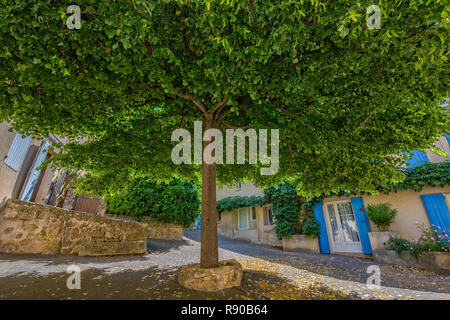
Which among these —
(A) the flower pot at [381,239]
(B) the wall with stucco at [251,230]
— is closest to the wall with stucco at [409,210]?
(A) the flower pot at [381,239]

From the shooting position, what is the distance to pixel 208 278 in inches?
135

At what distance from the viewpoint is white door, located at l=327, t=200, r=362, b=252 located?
9766mm

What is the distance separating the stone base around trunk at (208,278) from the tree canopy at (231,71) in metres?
2.78

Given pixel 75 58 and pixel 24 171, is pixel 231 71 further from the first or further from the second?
pixel 24 171

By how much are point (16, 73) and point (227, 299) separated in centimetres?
461

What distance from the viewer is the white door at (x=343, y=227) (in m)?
9.77

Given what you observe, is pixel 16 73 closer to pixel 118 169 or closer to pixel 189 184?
pixel 118 169

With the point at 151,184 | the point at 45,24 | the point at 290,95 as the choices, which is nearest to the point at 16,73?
the point at 45,24

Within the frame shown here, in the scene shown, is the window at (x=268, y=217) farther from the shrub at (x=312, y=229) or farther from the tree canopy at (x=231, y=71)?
the tree canopy at (x=231, y=71)

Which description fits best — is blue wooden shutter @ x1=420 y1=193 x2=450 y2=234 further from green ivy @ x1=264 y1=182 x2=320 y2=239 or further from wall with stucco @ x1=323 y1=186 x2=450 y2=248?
green ivy @ x1=264 y1=182 x2=320 y2=239

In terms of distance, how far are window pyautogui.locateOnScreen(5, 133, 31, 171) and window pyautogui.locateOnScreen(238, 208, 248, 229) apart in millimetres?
13505

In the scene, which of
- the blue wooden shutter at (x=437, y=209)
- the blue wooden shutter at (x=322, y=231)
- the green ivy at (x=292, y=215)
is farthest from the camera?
the green ivy at (x=292, y=215)

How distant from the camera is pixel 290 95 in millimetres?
4066

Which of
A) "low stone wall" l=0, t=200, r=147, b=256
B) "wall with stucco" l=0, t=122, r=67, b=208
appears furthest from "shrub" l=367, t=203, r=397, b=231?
"wall with stucco" l=0, t=122, r=67, b=208
